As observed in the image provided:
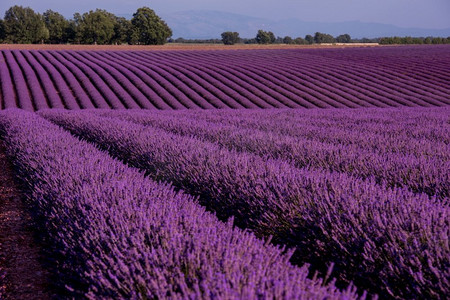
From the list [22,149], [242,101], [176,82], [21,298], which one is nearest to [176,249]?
[21,298]

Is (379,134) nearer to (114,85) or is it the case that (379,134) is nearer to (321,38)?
(114,85)

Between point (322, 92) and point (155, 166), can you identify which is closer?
point (155, 166)

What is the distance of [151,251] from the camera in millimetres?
1914

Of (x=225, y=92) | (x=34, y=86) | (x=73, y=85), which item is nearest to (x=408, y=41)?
(x=225, y=92)

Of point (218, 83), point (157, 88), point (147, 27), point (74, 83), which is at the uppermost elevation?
point (147, 27)

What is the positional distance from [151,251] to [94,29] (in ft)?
177

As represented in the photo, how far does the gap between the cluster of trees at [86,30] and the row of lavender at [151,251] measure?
52174mm

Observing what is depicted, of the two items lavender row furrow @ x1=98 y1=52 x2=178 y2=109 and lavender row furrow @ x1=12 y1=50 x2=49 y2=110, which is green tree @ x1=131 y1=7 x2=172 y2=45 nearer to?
lavender row furrow @ x1=98 y1=52 x2=178 y2=109

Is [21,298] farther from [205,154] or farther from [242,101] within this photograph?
[242,101]

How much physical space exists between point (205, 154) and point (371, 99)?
13869mm

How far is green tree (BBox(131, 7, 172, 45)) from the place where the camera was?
5256cm

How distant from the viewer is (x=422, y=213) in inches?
84.3

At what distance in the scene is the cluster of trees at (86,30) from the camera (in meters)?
51.6

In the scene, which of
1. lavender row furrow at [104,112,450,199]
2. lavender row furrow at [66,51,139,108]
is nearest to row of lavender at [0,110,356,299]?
lavender row furrow at [104,112,450,199]
